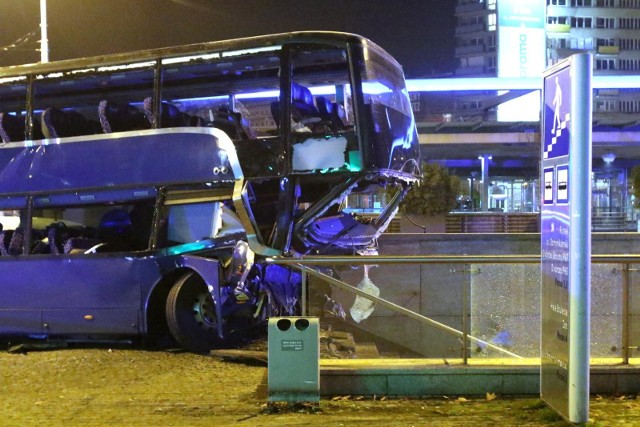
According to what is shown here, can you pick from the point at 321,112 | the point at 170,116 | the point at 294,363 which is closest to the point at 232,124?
the point at 170,116

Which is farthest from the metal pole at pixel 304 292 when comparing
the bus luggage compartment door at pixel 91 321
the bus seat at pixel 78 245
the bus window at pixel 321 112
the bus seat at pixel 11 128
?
the bus seat at pixel 11 128

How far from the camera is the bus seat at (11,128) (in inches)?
409

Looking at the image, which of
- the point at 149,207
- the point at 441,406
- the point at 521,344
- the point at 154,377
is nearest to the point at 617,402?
the point at 521,344

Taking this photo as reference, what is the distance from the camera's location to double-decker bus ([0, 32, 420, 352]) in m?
8.55

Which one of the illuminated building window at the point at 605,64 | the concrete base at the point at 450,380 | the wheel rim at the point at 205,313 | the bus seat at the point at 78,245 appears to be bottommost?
the concrete base at the point at 450,380

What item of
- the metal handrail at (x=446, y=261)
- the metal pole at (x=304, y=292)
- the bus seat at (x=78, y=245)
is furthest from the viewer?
the bus seat at (x=78, y=245)

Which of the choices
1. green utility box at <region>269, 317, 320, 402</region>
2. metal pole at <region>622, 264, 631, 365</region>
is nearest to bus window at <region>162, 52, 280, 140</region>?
Answer: green utility box at <region>269, 317, 320, 402</region>

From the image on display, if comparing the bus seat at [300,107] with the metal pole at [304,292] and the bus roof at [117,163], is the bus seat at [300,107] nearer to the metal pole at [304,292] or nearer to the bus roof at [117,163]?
the bus roof at [117,163]

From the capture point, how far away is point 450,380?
6.36 metres

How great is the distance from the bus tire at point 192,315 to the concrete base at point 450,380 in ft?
10.1

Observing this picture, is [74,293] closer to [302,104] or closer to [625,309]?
[302,104]

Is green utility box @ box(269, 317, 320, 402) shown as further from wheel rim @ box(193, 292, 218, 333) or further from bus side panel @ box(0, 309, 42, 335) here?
bus side panel @ box(0, 309, 42, 335)

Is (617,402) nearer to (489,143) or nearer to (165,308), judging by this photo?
(165,308)

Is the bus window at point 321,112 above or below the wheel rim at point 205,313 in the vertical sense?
above
